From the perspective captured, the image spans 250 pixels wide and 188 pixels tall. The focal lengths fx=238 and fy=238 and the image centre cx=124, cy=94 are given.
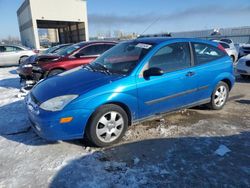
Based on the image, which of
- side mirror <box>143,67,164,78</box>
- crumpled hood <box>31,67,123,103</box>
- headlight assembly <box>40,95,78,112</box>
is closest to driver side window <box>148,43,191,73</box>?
side mirror <box>143,67,164,78</box>

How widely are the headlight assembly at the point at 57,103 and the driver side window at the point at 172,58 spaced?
55.9 inches

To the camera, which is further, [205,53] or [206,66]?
[205,53]

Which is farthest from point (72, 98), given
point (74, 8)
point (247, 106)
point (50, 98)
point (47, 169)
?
point (74, 8)

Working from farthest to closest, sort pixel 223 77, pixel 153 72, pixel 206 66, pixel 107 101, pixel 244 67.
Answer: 1. pixel 244 67
2. pixel 223 77
3. pixel 206 66
4. pixel 153 72
5. pixel 107 101

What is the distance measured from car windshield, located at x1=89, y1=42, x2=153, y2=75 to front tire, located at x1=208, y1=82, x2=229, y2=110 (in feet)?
6.22

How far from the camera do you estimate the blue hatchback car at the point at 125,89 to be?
3.32m

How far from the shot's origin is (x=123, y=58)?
14.0ft

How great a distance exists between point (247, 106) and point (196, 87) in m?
1.82

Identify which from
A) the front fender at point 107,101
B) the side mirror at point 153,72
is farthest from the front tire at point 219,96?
the front fender at point 107,101

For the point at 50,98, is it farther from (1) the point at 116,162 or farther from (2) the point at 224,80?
(2) the point at 224,80

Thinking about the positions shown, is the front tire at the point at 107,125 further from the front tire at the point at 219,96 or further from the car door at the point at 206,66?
the front tire at the point at 219,96

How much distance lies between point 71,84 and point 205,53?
2749 millimetres

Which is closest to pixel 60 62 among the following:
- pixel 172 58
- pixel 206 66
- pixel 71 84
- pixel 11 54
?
pixel 71 84

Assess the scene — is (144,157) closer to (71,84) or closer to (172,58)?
(71,84)
